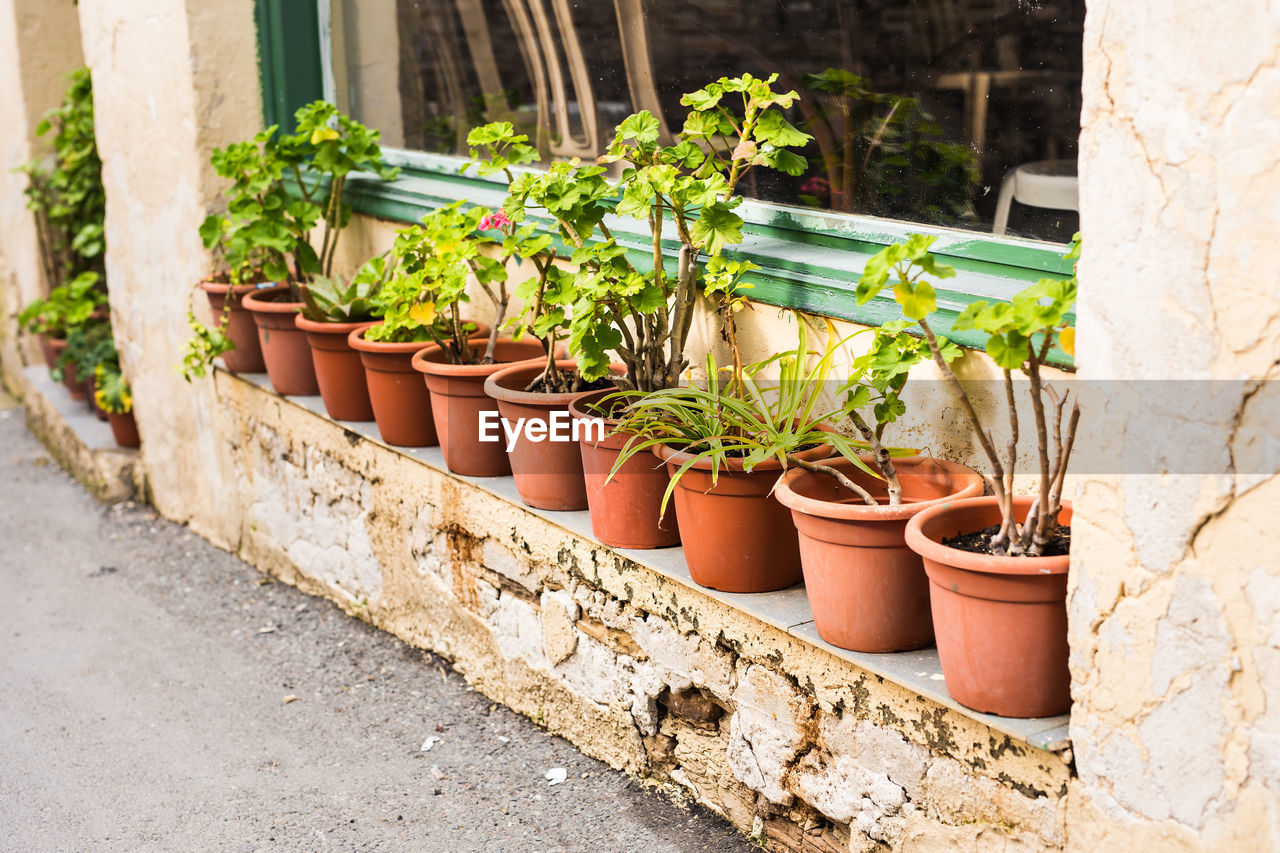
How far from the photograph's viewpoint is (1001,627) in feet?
5.52

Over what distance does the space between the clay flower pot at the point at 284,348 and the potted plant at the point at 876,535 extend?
6.04ft

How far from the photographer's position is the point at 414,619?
316cm

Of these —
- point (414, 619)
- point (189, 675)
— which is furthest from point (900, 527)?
point (189, 675)

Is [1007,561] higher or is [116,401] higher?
[1007,561]

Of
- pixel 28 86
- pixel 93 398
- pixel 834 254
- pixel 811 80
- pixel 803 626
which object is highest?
pixel 28 86

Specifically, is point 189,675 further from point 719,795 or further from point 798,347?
point 798,347

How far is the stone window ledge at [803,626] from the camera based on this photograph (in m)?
1.70

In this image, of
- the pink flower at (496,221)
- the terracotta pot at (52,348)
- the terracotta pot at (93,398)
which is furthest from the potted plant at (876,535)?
the terracotta pot at (52,348)

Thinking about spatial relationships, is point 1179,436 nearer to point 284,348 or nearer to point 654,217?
point 654,217

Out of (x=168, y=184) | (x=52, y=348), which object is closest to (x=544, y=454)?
(x=168, y=184)

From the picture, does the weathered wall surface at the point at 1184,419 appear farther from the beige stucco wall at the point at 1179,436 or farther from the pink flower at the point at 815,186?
the pink flower at the point at 815,186

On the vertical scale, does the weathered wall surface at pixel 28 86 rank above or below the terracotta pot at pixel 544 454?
above

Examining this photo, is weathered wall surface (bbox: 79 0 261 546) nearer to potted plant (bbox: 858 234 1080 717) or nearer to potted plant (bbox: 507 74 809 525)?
potted plant (bbox: 507 74 809 525)

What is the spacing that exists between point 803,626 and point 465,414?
1029mm
